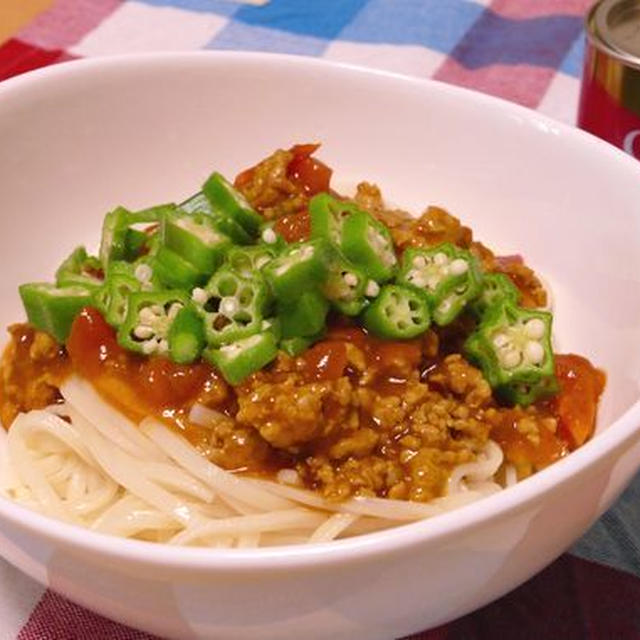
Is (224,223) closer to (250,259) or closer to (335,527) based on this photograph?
(250,259)

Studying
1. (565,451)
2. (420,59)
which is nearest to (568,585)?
(565,451)

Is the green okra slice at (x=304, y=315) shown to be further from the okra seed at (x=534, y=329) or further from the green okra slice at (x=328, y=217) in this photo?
the okra seed at (x=534, y=329)

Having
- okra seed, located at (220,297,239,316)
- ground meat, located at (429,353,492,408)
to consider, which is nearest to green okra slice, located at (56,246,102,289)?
okra seed, located at (220,297,239,316)

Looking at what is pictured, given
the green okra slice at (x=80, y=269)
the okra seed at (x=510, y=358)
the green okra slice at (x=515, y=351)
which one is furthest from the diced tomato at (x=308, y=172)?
the okra seed at (x=510, y=358)

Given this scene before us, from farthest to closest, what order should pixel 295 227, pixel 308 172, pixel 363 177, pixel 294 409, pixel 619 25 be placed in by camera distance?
pixel 619 25
pixel 363 177
pixel 308 172
pixel 295 227
pixel 294 409

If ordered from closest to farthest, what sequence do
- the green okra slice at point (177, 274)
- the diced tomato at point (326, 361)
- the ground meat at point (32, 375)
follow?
the diced tomato at point (326, 361) < the green okra slice at point (177, 274) < the ground meat at point (32, 375)

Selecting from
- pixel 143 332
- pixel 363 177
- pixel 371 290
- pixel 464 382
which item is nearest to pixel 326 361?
pixel 371 290

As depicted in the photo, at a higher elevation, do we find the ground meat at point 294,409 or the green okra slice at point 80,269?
the ground meat at point 294,409
